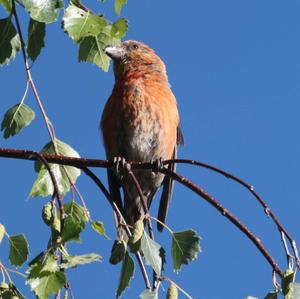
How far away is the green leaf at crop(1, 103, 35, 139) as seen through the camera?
3.34m

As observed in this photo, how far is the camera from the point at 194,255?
275 centimetres

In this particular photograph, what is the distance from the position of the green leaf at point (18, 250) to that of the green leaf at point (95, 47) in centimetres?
96

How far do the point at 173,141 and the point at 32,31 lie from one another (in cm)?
302

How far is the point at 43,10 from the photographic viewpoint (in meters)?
2.88

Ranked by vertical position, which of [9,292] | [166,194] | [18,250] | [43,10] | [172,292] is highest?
[166,194]

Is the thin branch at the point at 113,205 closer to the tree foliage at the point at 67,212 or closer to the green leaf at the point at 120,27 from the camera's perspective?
the tree foliage at the point at 67,212

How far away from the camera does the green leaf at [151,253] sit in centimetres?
Answer: 254

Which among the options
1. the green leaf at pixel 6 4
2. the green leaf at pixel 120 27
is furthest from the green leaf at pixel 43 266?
the green leaf at pixel 6 4

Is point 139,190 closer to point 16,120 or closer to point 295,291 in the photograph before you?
point 295,291

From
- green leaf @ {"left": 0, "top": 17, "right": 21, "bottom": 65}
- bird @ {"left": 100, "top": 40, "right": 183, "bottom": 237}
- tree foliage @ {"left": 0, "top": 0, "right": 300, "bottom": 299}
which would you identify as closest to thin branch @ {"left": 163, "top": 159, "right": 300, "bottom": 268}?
tree foliage @ {"left": 0, "top": 0, "right": 300, "bottom": 299}

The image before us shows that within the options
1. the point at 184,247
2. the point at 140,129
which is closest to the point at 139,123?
the point at 140,129

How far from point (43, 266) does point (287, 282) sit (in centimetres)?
76

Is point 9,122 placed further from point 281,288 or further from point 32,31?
point 281,288

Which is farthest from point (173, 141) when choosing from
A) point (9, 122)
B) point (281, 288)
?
point (281, 288)
